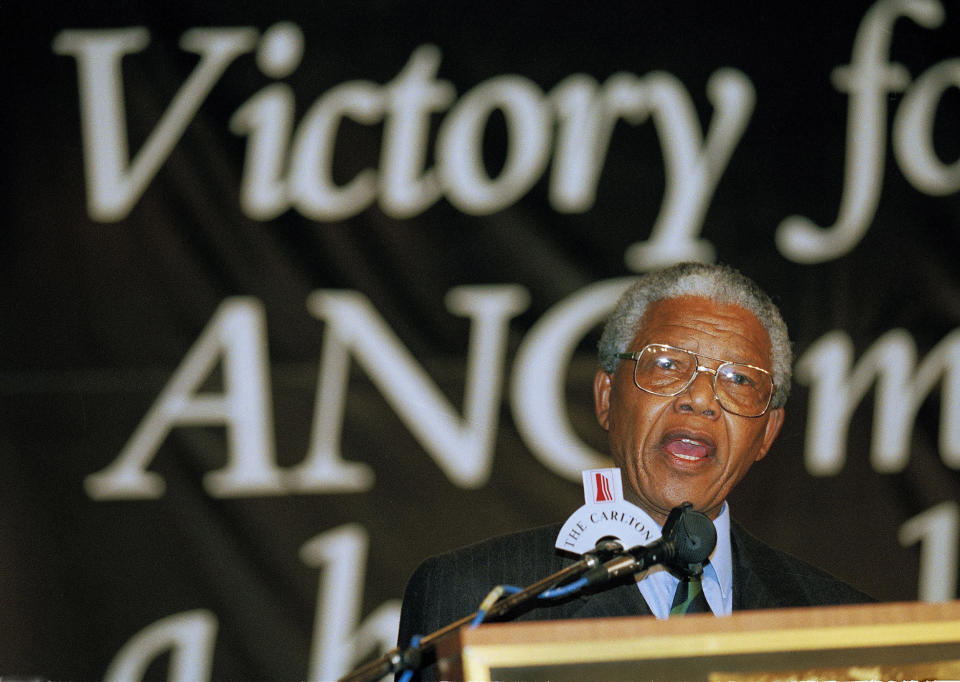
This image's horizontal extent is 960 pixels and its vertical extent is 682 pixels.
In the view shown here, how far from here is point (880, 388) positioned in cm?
291

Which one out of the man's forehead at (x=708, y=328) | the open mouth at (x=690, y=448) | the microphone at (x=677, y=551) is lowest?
the microphone at (x=677, y=551)

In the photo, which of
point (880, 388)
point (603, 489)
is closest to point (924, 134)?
point (880, 388)

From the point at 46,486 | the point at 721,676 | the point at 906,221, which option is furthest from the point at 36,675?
the point at 906,221

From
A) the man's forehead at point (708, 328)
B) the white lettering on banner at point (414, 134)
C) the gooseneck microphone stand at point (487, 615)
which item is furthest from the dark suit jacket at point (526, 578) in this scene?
the white lettering on banner at point (414, 134)

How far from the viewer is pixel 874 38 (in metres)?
2.96

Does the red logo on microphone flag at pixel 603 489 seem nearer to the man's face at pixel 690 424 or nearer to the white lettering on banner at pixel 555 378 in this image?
the man's face at pixel 690 424

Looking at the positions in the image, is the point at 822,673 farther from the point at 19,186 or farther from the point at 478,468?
the point at 19,186

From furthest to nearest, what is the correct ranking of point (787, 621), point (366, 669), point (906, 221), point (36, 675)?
point (906, 221) → point (36, 675) → point (366, 669) → point (787, 621)

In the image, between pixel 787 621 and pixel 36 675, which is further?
pixel 36 675

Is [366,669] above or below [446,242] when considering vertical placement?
below

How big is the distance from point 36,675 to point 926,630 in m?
2.42

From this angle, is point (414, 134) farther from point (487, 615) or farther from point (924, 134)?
point (487, 615)

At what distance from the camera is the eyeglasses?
1.92 metres

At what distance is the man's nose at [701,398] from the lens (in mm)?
A: 1908
